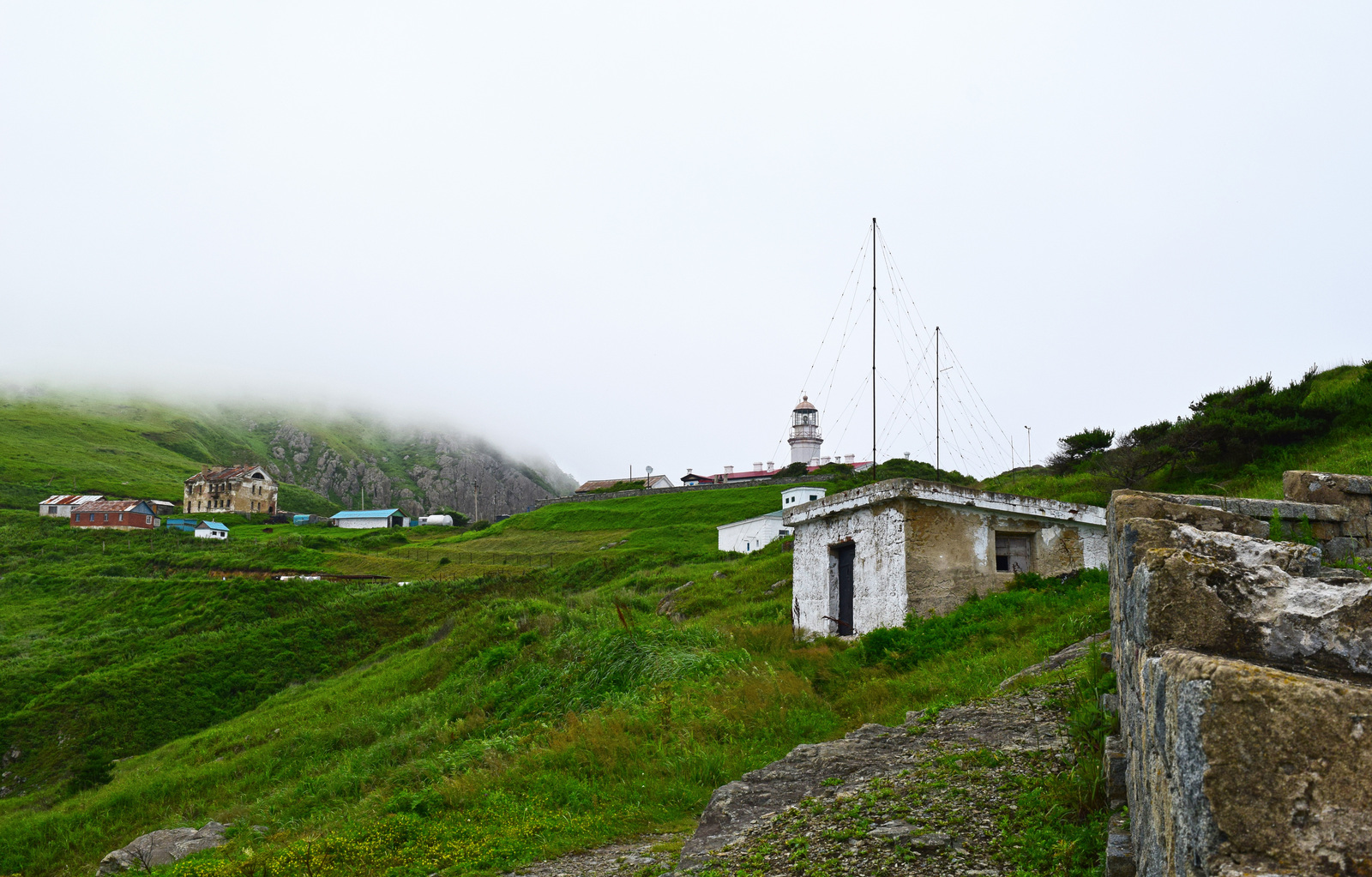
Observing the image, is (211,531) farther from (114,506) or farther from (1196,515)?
(1196,515)

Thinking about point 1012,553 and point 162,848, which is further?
point 1012,553

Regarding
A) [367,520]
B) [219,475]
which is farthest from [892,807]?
[219,475]

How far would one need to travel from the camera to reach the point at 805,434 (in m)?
Answer: 93.1

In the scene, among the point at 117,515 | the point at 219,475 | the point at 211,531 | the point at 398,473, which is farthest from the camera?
the point at 398,473

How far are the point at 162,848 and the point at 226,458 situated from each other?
519 feet

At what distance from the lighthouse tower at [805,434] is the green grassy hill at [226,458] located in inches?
2915

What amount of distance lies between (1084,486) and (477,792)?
71.7 ft

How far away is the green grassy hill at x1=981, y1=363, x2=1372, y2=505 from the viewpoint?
2086 cm

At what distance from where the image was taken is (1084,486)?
25.8 meters

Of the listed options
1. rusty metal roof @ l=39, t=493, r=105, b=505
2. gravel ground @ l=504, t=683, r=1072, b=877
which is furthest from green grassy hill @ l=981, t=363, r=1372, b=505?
rusty metal roof @ l=39, t=493, r=105, b=505

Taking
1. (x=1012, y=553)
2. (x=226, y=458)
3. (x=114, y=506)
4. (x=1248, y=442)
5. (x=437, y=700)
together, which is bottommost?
(x=437, y=700)

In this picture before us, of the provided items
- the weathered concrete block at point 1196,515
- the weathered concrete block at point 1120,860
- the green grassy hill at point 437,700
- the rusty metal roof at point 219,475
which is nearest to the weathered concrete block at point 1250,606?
the weathered concrete block at point 1120,860

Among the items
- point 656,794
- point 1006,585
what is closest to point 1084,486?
point 1006,585

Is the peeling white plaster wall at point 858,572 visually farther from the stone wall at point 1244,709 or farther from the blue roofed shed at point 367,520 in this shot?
the blue roofed shed at point 367,520
